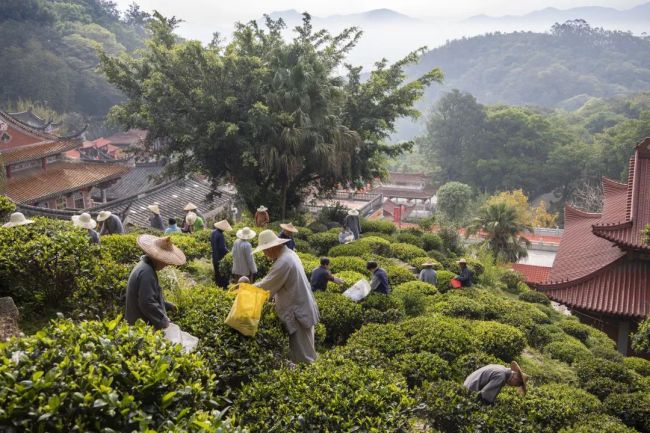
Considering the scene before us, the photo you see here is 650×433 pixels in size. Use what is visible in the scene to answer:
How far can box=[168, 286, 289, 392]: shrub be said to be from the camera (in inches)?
208

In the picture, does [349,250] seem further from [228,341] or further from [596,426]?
[228,341]

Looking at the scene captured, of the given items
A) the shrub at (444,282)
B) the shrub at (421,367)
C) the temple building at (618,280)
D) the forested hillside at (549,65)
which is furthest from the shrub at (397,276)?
the forested hillside at (549,65)

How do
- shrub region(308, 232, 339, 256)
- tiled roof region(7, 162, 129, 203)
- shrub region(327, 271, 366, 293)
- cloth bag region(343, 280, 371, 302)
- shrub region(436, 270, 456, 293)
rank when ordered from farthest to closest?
tiled roof region(7, 162, 129, 203), shrub region(308, 232, 339, 256), shrub region(436, 270, 456, 293), shrub region(327, 271, 366, 293), cloth bag region(343, 280, 371, 302)

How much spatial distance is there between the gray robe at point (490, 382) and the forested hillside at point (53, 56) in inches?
2117

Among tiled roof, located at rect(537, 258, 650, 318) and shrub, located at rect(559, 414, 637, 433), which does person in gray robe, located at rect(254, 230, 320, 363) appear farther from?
tiled roof, located at rect(537, 258, 650, 318)

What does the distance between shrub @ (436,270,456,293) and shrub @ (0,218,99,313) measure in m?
7.75

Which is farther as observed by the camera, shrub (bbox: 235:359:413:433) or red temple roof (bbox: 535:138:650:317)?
red temple roof (bbox: 535:138:650:317)

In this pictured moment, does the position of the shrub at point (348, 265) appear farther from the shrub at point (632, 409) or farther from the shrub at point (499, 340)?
the shrub at point (632, 409)

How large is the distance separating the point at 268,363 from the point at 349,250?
7943 millimetres

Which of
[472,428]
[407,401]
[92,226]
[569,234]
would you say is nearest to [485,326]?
[472,428]

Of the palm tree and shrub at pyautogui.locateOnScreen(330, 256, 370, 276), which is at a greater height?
shrub at pyautogui.locateOnScreen(330, 256, 370, 276)

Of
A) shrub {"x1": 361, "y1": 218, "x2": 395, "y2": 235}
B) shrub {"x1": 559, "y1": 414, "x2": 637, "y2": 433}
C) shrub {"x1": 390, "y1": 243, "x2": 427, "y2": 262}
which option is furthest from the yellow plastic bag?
shrub {"x1": 361, "y1": 218, "x2": 395, "y2": 235}

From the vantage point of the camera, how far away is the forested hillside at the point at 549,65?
125 metres

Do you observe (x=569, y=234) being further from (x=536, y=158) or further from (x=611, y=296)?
(x=536, y=158)
